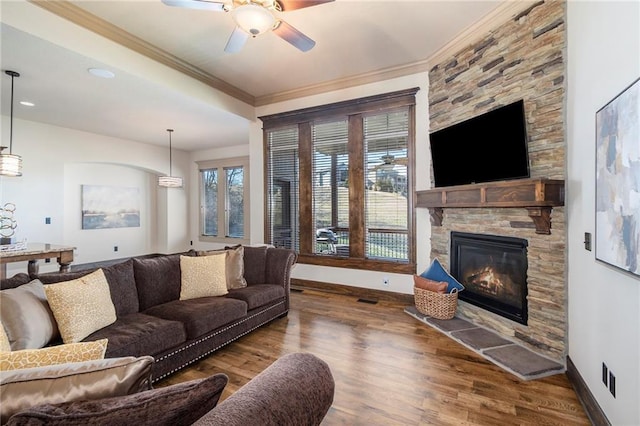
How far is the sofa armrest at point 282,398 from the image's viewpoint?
0.84 metres

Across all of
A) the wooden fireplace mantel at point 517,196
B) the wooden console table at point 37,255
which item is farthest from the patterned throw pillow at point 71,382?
the wooden console table at point 37,255

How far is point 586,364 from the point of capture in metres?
2.08

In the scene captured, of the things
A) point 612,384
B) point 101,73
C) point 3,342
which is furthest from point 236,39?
point 612,384

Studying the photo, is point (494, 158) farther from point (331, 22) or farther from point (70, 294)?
point (70, 294)

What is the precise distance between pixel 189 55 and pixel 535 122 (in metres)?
4.02

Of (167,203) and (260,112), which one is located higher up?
(260,112)

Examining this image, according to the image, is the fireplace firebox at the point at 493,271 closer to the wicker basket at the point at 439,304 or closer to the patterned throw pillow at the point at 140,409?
the wicker basket at the point at 439,304

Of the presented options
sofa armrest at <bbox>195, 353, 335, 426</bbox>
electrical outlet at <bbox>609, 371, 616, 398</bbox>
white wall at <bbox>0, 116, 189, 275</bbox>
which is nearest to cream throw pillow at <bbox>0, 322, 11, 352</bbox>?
sofa armrest at <bbox>195, 353, 335, 426</bbox>

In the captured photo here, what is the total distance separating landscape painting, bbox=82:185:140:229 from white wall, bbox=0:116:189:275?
0.13m

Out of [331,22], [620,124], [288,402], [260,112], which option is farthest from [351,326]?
[260,112]

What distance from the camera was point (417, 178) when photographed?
13.5ft

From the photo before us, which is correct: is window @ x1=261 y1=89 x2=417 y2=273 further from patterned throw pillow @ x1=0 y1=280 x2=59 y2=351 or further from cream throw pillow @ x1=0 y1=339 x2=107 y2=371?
cream throw pillow @ x1=0 y1=339 x2=107 y2=371

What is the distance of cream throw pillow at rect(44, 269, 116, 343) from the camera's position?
2.00 m

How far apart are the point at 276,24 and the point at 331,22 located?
0.99 meters
